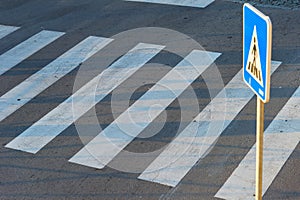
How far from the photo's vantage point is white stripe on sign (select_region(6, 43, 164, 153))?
30.1 feet

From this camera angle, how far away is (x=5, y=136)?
936 cm

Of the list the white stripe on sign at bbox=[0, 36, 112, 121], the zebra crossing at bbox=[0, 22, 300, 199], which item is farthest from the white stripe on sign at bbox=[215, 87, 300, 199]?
the white stripe on sign at bbox=[0, 36, 112, 121]

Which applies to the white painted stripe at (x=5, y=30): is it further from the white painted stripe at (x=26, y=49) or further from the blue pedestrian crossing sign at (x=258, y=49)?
the blue pedestrian crossing sign at (x=258, y=49)

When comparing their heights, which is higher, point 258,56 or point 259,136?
point 258,56

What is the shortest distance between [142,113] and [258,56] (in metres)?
4.19

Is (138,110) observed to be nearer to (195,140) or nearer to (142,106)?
(142,106)

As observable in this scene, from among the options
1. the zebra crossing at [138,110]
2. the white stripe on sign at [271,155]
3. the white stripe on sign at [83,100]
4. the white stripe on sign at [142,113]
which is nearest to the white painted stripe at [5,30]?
the zebra crossing at [138,110]

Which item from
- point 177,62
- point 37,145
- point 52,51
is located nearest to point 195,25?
point 177,62

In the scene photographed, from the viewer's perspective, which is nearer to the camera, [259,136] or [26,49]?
[259,136]

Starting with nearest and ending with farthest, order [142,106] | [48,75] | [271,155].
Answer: [271,155] → [142,106] → [48,75]

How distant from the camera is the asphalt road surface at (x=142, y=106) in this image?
8.12 m

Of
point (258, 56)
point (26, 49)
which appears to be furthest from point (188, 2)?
point (258, 56)

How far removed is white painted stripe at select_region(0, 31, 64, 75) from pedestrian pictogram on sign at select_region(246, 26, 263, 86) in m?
6.55

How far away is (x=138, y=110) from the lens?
9.75 m
